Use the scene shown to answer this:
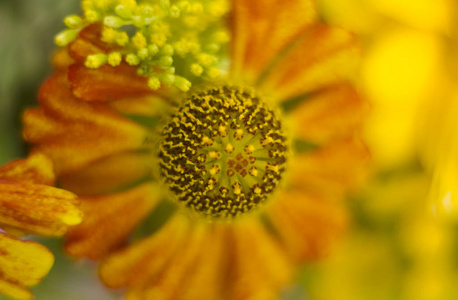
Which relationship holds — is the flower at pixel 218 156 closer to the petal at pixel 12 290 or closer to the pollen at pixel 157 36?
the pollen at pixel 157 36

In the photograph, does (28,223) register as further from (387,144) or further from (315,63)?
(387,144)

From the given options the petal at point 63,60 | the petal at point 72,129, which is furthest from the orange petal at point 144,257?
the petal at point 63,60

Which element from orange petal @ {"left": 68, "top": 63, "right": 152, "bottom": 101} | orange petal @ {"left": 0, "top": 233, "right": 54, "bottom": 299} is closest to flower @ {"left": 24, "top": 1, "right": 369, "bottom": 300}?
orange petal @ {"left": 68, "top": 63, "right": 152, "bottom": 101}

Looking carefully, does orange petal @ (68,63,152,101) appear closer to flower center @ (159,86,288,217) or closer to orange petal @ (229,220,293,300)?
flower center @ (159,86,288,217)

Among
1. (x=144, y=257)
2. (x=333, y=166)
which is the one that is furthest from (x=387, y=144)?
(x=144, y=257)

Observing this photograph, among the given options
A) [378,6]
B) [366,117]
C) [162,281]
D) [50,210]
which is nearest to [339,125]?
[366,117]

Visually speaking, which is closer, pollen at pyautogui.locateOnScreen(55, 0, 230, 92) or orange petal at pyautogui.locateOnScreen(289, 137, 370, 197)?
pollen at pyautogui.locateOnScreen(55, 0, 230, 92)
